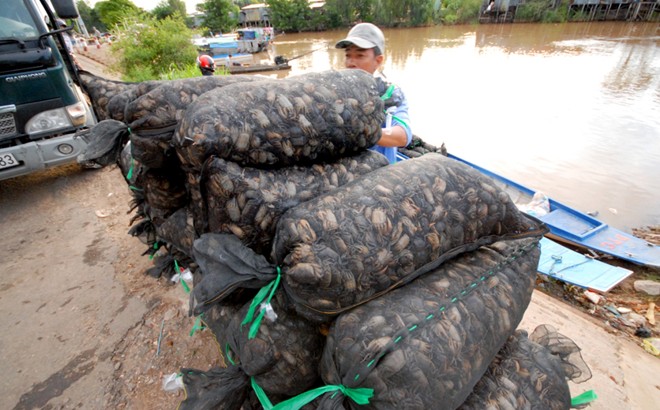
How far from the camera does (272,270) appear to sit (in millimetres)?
1046

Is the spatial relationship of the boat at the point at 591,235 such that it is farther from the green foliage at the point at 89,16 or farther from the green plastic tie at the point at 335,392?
the green foliage at the point at 89,16

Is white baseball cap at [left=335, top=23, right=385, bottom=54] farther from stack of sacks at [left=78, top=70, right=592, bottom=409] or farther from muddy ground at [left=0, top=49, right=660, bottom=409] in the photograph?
muddy ground at [left=0, top=49, right=660, bottom=409]

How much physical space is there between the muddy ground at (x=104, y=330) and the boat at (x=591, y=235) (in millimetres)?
1384

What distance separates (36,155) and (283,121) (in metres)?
3.97

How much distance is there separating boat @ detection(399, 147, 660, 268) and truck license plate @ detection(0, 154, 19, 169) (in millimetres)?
5568

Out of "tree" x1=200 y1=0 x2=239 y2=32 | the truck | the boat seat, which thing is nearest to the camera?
the truck

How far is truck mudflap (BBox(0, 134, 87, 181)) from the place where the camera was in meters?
3.48

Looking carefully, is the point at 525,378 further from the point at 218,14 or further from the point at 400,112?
the point at 218,14

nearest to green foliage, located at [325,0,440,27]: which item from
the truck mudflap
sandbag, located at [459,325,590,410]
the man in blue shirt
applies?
the truck mudflap

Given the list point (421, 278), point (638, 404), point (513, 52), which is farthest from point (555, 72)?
point (421, 278)

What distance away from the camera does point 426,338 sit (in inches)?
38.9

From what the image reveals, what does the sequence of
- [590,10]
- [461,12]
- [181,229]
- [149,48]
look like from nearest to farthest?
[181,229] < [149,48] < [590,10] < [461,12]

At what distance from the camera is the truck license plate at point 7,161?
3.44 metres

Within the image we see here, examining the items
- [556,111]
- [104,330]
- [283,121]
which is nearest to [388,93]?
[283,121]
